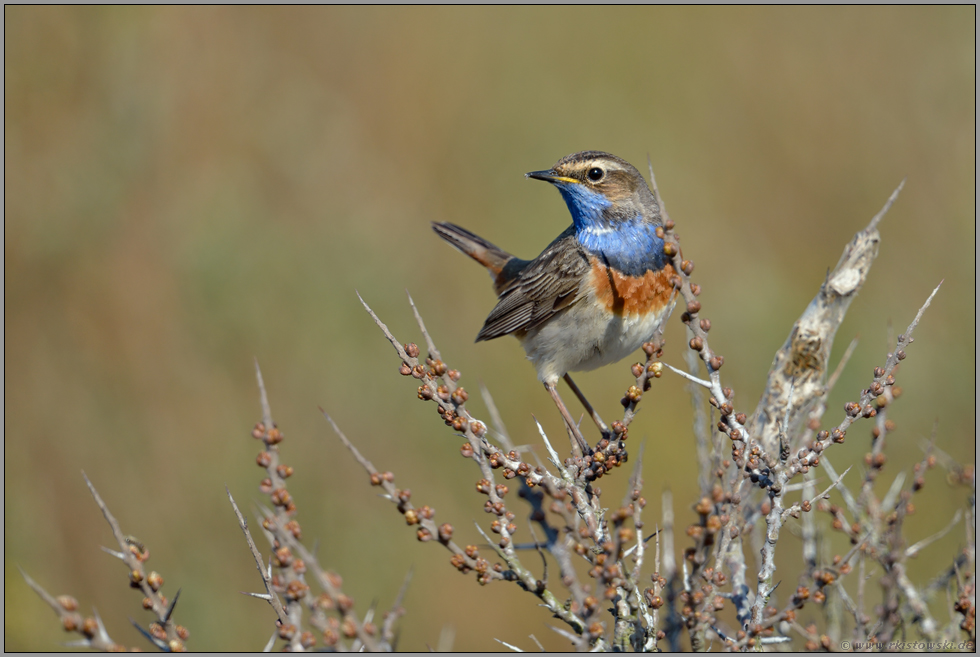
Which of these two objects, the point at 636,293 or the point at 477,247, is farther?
the point at 477,247

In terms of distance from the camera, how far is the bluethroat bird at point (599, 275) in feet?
16.5

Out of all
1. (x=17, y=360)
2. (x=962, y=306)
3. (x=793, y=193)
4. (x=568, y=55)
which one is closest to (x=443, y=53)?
(x=568, y=55)

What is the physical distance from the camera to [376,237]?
8352 millimetres

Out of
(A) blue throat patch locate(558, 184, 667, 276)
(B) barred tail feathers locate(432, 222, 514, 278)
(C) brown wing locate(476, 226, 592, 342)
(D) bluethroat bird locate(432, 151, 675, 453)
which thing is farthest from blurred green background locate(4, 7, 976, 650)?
(A) blue throat patch locate(558, 184, 667, 276)

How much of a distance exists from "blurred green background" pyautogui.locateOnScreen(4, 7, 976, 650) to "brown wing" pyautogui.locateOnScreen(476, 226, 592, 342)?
1981 millimetres

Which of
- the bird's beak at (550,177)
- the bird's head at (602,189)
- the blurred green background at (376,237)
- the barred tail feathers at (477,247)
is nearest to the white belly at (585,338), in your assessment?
the bird's head at (602,189)

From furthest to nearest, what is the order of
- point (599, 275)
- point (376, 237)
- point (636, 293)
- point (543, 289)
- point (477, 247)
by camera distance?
point (376, 237)
point (477, 247)
point (543, 289)
point (599, 275)
point (636, 293)

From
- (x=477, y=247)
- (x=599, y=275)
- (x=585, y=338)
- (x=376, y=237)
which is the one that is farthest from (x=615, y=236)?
(x=376, y=237)

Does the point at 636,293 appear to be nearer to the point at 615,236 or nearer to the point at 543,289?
the point at 615,236

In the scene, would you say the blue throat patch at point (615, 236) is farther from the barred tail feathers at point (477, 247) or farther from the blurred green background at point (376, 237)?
the blurred green background at point (376, 237)

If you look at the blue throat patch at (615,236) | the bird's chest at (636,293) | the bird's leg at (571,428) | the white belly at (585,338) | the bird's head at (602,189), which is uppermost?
the bird's head at (602,189)

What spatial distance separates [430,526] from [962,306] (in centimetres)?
Result: 715

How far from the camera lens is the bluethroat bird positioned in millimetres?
5023

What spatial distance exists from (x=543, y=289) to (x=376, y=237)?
3.36 metres
